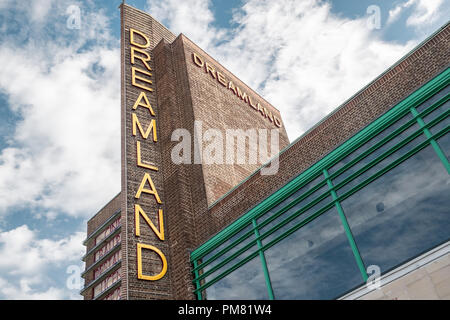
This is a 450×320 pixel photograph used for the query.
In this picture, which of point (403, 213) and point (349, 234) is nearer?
point (403, 213)

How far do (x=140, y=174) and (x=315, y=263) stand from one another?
28.2ft

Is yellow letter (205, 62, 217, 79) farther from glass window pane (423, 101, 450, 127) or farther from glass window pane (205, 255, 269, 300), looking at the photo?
glass window pane (423, 101, 450, 127)

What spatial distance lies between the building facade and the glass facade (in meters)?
0.03

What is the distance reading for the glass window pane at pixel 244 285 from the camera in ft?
40.7

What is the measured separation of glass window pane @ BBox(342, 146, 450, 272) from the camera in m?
9.38

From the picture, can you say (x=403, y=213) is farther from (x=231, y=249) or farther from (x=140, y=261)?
(x=140, y=261)

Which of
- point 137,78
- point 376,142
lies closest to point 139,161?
point 137,78

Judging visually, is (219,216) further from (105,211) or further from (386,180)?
(105,211)

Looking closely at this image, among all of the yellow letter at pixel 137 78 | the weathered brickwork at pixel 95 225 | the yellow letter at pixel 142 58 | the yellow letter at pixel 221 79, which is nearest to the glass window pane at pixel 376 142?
the yellow letter at pixel 137 78

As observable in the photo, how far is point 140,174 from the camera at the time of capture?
55.2 ft

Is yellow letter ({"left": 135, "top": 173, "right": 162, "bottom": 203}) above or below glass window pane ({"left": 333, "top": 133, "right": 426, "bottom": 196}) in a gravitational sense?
above

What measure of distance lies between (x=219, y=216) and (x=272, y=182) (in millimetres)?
2754

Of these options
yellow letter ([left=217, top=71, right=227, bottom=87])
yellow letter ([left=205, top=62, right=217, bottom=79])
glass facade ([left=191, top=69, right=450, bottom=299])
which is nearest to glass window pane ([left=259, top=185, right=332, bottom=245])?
glass facade ([left=191, top=69, right=450, bottom=299])
